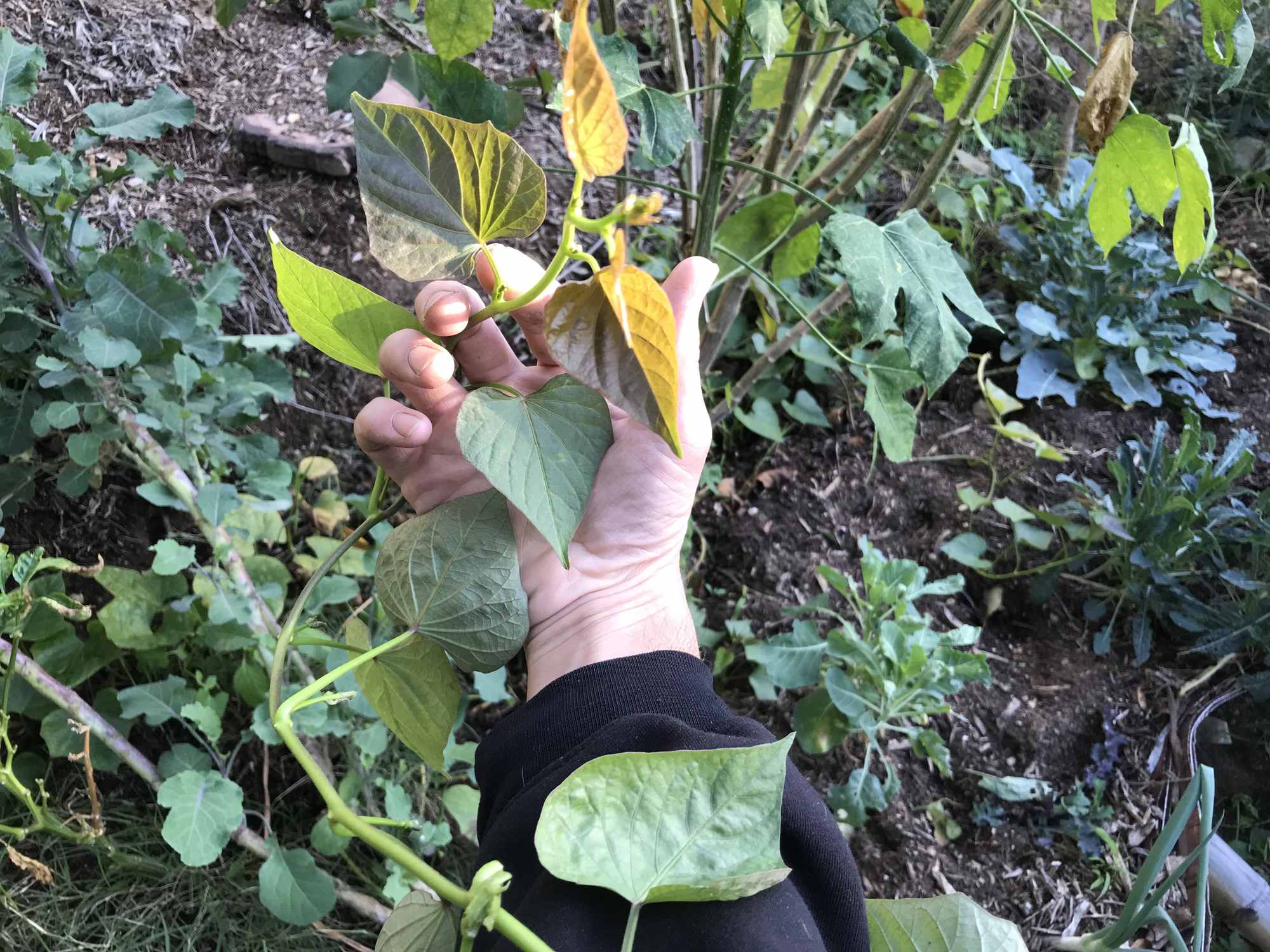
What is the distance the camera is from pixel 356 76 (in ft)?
3.75

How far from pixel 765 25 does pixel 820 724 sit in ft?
3.54

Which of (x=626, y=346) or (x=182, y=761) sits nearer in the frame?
(x=626, y=346)

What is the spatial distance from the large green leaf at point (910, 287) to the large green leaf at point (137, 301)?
2.83ft

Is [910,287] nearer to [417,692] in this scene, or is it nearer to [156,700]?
[417,692]

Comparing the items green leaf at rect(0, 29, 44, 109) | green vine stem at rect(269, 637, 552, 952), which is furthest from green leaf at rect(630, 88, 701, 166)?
green leaf at rect(0, 29, 44, 109)

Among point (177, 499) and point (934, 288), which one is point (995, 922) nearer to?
point (934, 288)

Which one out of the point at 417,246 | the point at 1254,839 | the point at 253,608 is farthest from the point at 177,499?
the point at 1254,839

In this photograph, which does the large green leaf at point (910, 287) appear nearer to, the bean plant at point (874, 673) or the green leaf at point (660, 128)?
the green leaf at point (660, 128)

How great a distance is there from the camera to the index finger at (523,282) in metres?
0.72

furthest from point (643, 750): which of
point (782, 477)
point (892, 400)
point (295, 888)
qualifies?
point (782, 477)

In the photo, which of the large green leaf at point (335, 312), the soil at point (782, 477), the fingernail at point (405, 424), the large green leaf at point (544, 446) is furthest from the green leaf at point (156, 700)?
the large green leaf at point (544, 446)

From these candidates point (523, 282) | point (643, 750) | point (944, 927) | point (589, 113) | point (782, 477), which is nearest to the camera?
point (589, 113)

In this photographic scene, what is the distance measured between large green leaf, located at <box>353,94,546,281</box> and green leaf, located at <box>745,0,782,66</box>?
33 centimetres

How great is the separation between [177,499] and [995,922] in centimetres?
111
